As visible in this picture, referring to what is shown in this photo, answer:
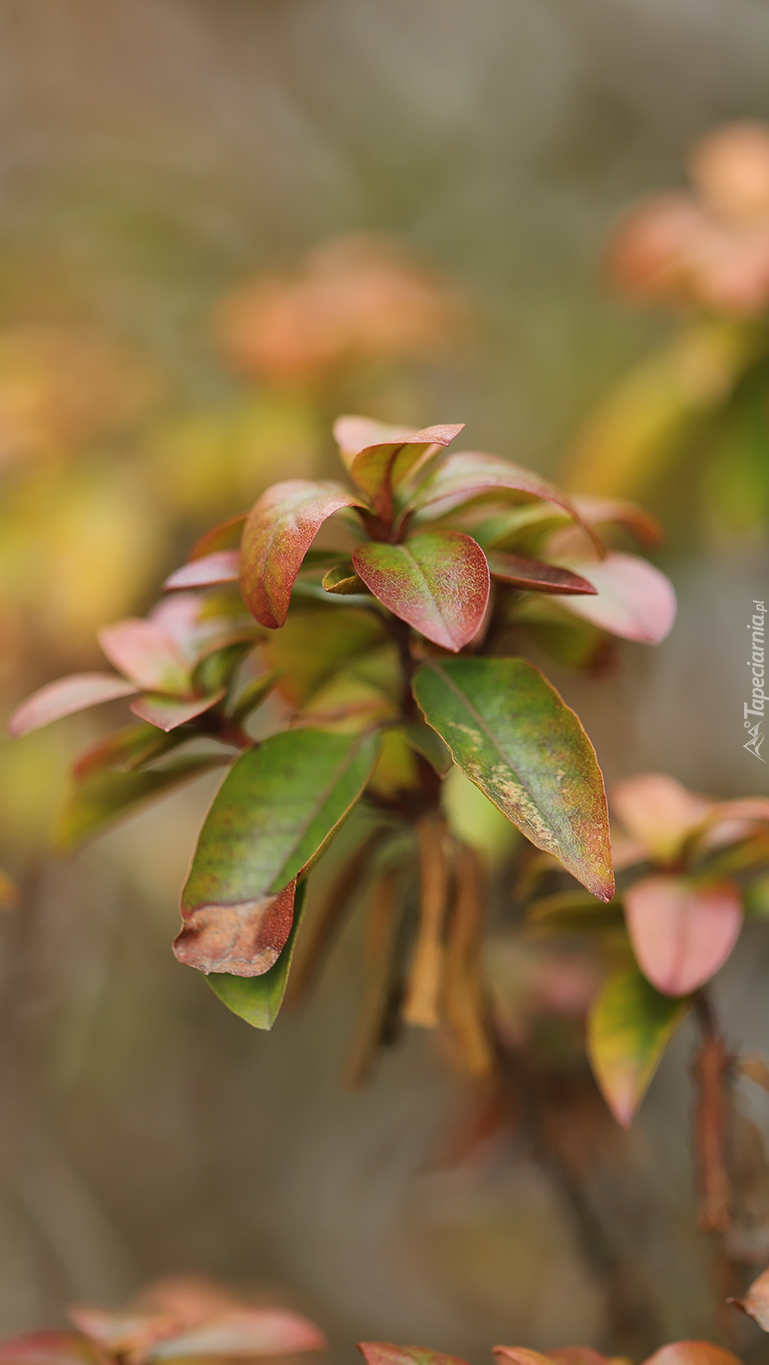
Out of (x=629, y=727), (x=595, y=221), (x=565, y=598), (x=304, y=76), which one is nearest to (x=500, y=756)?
(x=565, y=598)

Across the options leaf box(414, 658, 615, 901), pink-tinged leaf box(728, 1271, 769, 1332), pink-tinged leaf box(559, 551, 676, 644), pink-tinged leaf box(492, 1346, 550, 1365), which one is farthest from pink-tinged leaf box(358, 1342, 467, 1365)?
pink-tinged leaf box(559, 551, 676, 644)

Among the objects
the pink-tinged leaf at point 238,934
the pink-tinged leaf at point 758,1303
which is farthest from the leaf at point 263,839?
the pink-tinged leaf at point 758,1303

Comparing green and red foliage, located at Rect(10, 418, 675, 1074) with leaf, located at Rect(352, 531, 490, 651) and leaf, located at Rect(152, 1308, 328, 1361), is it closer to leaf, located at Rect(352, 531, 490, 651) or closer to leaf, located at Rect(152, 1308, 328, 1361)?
leaf, located at Rect(352, 531, 490, 651)

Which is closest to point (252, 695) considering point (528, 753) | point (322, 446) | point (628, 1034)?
point (528, 753)

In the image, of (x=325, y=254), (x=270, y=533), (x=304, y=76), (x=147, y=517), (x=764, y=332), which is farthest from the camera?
A: (x=304, y=76)

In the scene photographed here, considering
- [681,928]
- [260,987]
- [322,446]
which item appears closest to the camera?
[260,987]

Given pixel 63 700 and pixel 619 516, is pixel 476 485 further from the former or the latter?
pixel 63 700

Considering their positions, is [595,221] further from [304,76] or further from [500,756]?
[500,756]
